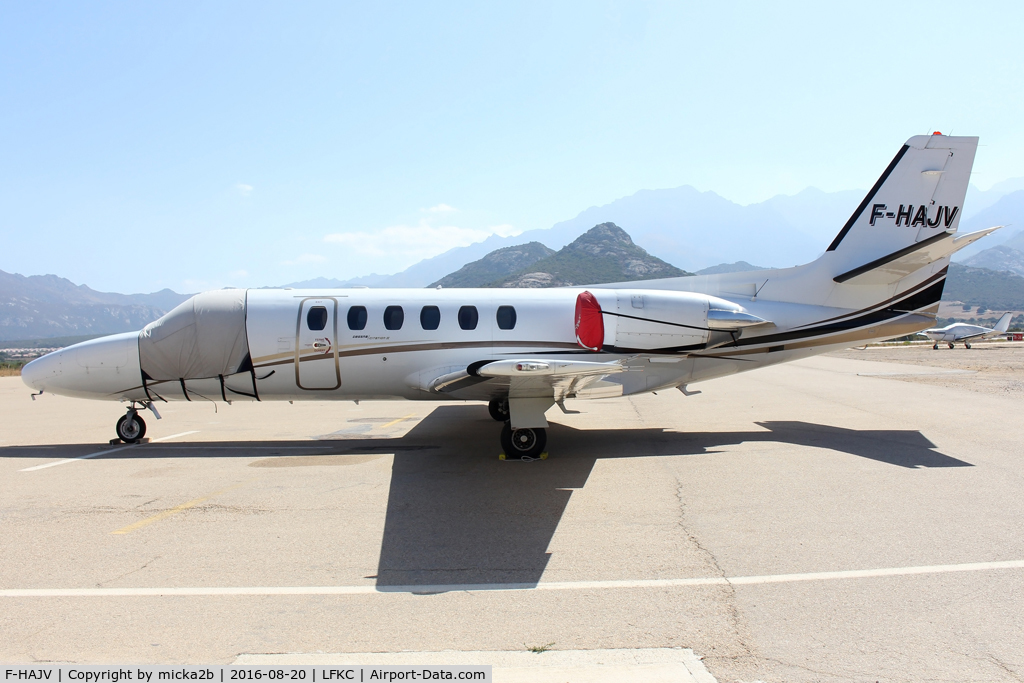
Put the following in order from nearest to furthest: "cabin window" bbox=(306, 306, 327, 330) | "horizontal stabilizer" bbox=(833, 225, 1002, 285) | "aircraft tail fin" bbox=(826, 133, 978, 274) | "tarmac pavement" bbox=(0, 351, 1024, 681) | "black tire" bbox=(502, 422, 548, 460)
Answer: "tarmac pavement" bbox=(0, 351, 1024, 681), "black tire" bbox=(502, 422, 548, 460), "cabin window" bbox=(306, 306, 327, 330), "horizontal stabilizer" bbox=(833, 225, 1002, 285), "aircraft tail fin" bbox=(826, 133, 978, 274)

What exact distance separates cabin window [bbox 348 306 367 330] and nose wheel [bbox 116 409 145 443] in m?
4.73

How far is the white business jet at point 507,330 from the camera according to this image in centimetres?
Answer: 991

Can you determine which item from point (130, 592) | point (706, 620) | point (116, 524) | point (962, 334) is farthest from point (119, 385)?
point (962, 334)

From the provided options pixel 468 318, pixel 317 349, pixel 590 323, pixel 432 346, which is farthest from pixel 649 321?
pixel 317 349

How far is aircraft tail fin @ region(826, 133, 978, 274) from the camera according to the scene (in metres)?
10.7

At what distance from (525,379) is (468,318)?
8.45ft

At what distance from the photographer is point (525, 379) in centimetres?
782

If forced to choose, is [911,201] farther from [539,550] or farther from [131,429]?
[131,429]

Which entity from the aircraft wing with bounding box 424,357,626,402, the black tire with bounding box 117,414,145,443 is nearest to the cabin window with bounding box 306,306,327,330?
the aircraft wing with bounding box 424,357,626,402

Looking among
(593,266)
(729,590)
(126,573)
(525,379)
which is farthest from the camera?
(593,266)

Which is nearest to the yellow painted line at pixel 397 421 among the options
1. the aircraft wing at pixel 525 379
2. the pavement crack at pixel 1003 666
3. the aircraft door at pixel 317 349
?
the aircraft door at pixel 317 349

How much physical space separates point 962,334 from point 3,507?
6133 centimetres

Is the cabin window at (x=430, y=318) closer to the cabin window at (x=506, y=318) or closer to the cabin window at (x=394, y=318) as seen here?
the cabin window at (x=394, y=318)

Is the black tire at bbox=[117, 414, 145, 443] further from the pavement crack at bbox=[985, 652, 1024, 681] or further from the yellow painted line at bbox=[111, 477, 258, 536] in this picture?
the pavement crack at bbox=[985, 652, 1024, 681]
